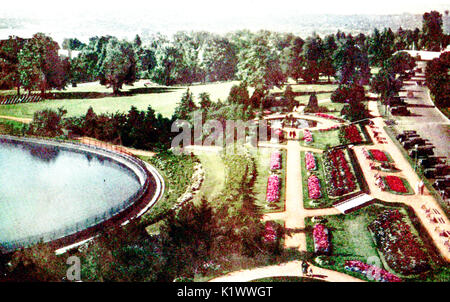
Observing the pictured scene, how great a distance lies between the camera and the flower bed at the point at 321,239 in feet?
62.8

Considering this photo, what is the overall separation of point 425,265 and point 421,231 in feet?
8.17

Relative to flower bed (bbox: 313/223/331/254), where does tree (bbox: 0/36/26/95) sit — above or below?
above

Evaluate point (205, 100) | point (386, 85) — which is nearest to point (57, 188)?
point (205, 100)

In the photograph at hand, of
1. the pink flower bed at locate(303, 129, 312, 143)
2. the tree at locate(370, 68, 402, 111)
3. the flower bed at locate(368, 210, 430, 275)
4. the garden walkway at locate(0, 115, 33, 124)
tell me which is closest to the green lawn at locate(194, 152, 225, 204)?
the pink flower bed at locate(303, 129, 312, 143)

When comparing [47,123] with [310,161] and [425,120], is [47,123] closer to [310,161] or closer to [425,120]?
[310,161]

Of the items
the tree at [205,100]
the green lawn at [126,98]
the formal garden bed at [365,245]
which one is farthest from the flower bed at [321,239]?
the green lawn at [126,98]

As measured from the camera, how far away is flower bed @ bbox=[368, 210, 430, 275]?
1786 cm

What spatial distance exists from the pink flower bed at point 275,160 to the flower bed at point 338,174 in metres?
2.85

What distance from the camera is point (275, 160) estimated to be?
26.8 meters

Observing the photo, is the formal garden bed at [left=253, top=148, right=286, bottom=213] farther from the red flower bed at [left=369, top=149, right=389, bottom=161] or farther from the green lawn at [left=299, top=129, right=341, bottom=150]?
the red flower bed at [left=369, top=149, right=389, bottom=161]

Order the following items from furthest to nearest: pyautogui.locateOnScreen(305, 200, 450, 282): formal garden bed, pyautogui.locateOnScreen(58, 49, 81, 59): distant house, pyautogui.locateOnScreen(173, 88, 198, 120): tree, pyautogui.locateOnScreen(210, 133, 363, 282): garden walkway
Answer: pyautogui.locateOnScreen(173, 88, 198, 120): tree → pyautogui.locateOnScreen(58, 49, 81, 59): distant house → pyautogui.locateOnScreen(210, 133, 363, 282): garden walkway → pyautogui.locateOnScreen(305, 200, 450, 282): formal garden bed

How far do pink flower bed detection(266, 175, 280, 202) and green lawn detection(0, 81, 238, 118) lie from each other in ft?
37.7

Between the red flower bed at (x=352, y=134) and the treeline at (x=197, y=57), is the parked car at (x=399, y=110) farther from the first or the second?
the treeline at (x=197, y=57)
